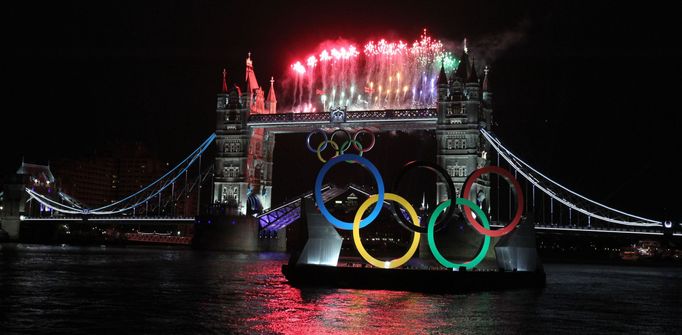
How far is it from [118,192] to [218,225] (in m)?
78.4

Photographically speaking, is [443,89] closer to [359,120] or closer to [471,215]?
[359,120]

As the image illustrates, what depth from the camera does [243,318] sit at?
64.0 feet

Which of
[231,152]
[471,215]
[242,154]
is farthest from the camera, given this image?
[231,152]

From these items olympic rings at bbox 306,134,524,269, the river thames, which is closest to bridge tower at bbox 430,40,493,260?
the river thames

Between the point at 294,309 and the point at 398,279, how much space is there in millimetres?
7145

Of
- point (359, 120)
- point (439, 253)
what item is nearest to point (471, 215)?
point (439, 253)

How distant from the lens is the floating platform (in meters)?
27.7

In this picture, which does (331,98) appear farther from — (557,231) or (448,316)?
(448,316)

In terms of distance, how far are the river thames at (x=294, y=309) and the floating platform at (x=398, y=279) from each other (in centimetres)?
76

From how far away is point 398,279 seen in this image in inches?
1099

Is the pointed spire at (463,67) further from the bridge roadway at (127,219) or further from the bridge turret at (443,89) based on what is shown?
the bridge roadway at (127,219)

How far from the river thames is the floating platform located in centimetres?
76

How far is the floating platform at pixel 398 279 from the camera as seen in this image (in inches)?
1090

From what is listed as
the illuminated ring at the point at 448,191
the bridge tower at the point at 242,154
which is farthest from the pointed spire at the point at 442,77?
the illuminated ring at the point at 448,191
